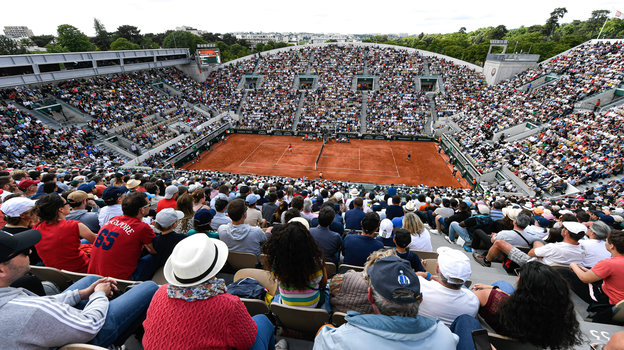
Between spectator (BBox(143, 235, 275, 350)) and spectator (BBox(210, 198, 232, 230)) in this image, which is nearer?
spectator (BBox(143, 235, 275, 350))

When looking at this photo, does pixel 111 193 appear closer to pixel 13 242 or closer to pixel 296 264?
pixel 13 242

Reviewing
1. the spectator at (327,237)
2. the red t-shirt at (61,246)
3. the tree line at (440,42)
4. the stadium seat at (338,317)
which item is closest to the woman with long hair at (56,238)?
the red t-shirt at (61,246)

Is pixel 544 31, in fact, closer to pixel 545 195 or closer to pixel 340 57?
pixel 340 57

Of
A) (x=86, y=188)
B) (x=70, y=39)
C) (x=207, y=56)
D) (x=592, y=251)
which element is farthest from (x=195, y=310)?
(x=70, y=39)

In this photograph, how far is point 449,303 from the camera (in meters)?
2.72

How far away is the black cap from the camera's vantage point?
1.99 metres

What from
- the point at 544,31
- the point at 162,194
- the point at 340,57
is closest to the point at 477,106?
the point at 340,57

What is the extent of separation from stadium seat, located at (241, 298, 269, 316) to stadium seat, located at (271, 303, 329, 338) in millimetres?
112

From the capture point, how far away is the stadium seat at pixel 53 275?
344 cm

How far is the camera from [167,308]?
1.96 metres

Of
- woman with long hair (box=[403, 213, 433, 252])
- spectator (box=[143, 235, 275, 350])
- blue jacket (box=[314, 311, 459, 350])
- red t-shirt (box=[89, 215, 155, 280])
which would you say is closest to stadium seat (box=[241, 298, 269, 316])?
spectator (box=[143, 235, 275, 350])

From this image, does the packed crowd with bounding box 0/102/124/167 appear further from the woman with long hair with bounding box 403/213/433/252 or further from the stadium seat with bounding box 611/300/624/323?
the stadium seat with bounding box 611/300/624/323

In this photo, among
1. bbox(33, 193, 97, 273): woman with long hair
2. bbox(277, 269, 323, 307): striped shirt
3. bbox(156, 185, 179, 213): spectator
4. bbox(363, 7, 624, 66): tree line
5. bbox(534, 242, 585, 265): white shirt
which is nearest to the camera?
bbox(277, 269, 323, 307): striped shirt

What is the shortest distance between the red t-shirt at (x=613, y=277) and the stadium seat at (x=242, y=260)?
520 centimetres
